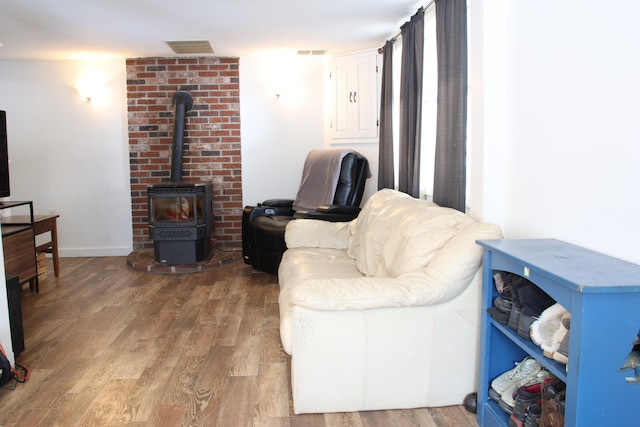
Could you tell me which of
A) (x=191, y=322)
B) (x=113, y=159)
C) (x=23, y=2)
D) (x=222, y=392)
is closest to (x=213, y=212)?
(x=113, y=159)

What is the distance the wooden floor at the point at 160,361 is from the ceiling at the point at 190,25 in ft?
6.76

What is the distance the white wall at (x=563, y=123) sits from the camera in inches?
60.4

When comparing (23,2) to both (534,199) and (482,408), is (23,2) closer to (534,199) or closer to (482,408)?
(534,199)

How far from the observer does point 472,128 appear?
2.42m

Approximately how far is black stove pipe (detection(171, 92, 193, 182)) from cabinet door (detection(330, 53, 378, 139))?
1503 millimetres

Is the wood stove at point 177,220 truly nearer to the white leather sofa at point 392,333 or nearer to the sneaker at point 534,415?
the white leather sofa at point 392,333

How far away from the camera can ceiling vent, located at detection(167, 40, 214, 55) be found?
14.9ft

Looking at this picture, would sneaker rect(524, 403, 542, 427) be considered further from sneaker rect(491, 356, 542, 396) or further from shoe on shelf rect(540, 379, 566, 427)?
sneaker rect(491, 356, 542, 396)

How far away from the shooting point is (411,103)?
3508 mm

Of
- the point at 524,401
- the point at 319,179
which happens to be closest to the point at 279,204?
the point at 319,179

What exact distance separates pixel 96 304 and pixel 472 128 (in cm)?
286

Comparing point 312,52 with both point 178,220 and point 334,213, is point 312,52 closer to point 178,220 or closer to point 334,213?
point 334,213

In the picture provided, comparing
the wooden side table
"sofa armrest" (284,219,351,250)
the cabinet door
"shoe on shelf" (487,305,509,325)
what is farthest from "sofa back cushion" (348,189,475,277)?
the wooden side table

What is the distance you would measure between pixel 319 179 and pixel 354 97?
932mm
